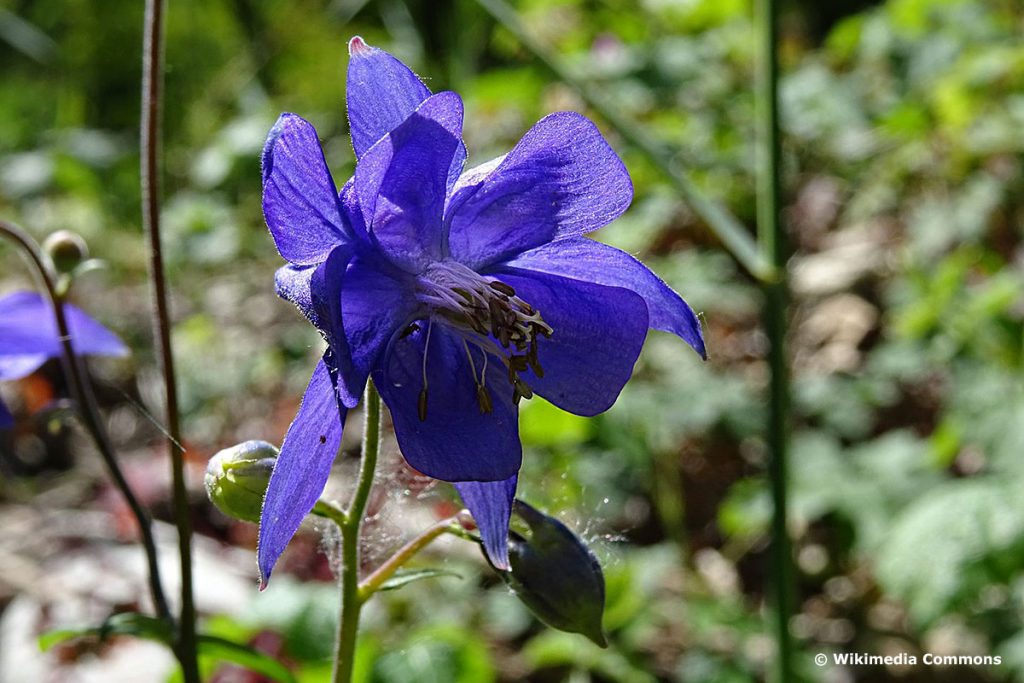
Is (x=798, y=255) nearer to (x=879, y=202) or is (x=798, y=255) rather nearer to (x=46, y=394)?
(x=879, y=202)

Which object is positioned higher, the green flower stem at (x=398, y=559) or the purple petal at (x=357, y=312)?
the purple petal at (x=357, y=312)

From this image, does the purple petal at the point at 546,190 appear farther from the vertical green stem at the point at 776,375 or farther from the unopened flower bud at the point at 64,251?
the vertical green stem at the point at 776,375

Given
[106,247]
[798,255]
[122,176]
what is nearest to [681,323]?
[798,255]

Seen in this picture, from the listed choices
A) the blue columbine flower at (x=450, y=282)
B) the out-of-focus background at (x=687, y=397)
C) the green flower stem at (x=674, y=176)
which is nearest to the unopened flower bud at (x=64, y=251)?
the out-of-focus background at (x=687, y=397)

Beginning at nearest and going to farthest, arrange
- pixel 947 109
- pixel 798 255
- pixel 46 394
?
pixel 947 109
pixel 46 394
pixel 798 255

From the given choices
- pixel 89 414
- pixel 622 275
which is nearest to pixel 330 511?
pixel 622 275

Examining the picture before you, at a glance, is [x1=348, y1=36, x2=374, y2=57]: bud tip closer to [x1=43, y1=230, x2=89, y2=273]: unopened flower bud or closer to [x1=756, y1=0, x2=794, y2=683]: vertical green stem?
[x1=43, y1=230, x2=89, y2=273]: unopened flower bud
